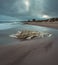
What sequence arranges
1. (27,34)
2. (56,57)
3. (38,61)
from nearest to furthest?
(38,61), (56,57), (27,34)

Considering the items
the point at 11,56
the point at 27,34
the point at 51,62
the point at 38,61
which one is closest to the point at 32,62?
the point at 38,61

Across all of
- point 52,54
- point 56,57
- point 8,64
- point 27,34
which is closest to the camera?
point 8,64

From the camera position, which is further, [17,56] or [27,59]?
[17,56]

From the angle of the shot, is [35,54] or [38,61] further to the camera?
[35,54]

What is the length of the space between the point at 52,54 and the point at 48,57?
0.21 metres

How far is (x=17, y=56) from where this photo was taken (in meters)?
2.66

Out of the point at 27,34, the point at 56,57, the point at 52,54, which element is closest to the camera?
the point at 56,57

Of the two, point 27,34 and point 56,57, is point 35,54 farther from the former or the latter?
point 27,34

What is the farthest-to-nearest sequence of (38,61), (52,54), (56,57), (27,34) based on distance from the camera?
1. (27,34)
2. (52,54)
3. (56,57)
4. (38,61)

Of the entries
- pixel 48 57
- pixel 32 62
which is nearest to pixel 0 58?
pixel 32 62

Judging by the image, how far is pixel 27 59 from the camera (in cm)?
249

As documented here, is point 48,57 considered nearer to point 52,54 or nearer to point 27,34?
point 52,54

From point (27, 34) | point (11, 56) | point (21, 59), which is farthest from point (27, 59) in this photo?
point (27, 34)

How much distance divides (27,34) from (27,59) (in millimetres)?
2150
